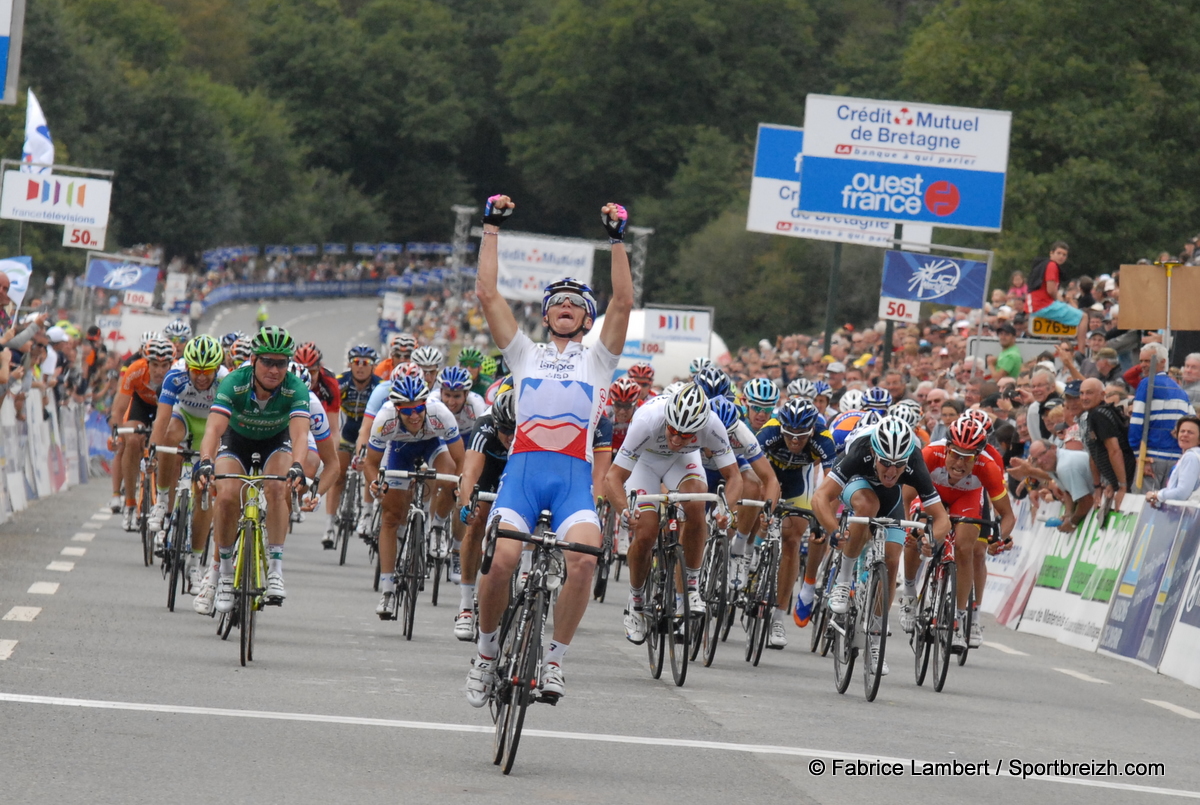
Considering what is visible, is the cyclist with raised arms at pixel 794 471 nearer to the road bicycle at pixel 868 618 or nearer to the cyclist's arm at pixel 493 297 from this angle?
the road bicycle at pixel 868 618

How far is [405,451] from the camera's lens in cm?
1547

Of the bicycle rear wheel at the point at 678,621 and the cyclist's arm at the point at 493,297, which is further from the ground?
the cyclist's arm at the point at 493,297

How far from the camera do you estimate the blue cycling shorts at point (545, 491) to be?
9211 mm

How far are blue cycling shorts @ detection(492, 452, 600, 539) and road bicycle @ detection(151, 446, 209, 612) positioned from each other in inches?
212

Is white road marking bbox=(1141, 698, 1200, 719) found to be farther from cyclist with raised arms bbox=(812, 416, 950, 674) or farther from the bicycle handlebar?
the bicycle handlebar

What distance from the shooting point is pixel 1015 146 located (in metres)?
57.4

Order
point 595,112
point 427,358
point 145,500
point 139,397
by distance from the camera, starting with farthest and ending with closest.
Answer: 1. point 595,112
2. point 427,358
3. point 139,397
4. point 145,500

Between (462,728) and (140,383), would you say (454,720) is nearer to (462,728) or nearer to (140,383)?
(462,728)

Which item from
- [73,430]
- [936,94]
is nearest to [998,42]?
[936,94]

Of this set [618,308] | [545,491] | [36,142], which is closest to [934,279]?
[36,142]

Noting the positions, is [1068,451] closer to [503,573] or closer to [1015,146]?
[503,573]

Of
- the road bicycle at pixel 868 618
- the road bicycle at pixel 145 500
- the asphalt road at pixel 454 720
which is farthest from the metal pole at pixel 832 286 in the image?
the road bicycle at pixel 868 618

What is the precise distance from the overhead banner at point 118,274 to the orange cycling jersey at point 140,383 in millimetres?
30366

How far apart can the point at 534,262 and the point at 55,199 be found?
17.8 m
